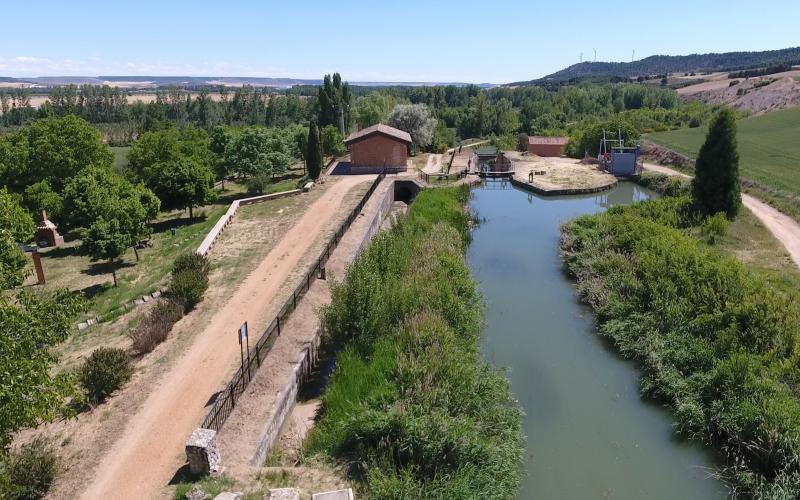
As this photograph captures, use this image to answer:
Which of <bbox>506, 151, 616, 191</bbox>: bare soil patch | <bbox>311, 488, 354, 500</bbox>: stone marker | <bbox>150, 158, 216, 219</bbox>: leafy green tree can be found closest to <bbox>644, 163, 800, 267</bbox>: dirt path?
<bbox>506, 151, 616, 191</bbox>: bare soil patch

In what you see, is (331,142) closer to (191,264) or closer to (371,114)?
(371,114)

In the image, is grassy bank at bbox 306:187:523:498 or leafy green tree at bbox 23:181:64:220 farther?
leafy green tree at bbox 23:181:64:220

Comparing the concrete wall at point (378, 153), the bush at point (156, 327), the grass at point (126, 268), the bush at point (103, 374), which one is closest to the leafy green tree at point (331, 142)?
the concrete wall at point (378, 153)

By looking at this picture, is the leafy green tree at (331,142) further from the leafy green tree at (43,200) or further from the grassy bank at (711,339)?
the grassy bank at (711,339)

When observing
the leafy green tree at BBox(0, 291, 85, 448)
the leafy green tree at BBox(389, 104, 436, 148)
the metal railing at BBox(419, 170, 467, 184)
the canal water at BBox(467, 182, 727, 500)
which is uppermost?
the leafy green tree at BBox(389, 104, 436, 148)

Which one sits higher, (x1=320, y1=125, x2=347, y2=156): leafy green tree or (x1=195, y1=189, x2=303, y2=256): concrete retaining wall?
(x1=320, y1=125, x2=347, y2=156): leafy green tree

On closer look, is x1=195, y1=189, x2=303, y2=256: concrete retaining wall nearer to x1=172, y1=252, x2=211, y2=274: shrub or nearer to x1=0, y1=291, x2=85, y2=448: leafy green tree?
x1=172, y1=252, x2=211, y2=274: shrub
